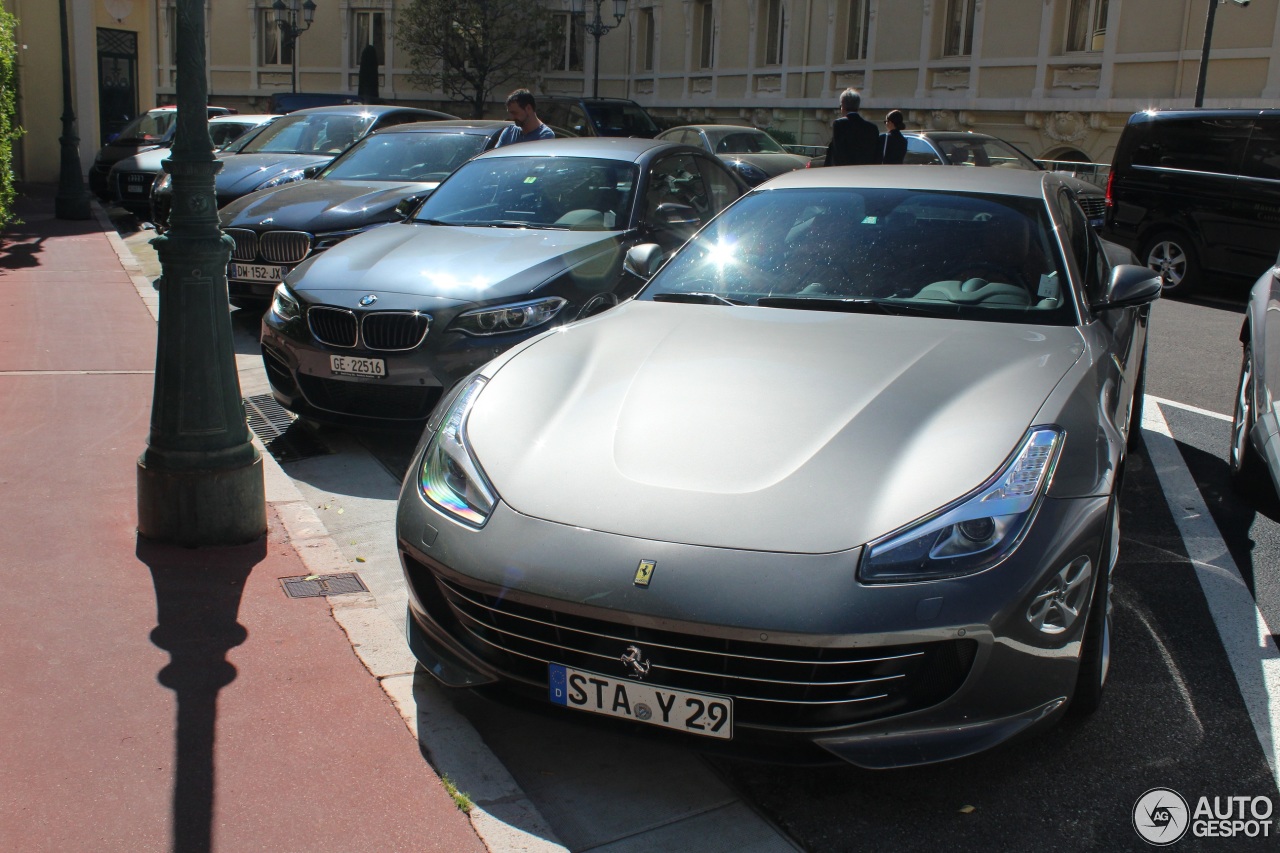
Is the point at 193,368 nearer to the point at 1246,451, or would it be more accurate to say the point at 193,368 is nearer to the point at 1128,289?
the point at 1128,289

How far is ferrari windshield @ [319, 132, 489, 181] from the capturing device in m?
9.81

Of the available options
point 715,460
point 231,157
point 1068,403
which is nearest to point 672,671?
point 715,460

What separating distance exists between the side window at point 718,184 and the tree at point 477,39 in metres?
34.3

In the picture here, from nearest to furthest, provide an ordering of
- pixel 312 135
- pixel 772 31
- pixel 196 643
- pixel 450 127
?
pixel 196 643 → pixel 450 127 → pixel 312 135 → pixel 772 31

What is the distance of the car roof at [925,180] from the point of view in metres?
4.82

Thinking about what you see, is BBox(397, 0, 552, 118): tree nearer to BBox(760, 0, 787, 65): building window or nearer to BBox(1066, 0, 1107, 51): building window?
BBox(760, 0, 787, 65): building window

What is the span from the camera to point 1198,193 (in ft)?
41.2

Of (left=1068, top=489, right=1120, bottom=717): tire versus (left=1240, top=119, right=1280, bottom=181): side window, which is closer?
(left=1068, top=489, right=1120, bottom=717): tire

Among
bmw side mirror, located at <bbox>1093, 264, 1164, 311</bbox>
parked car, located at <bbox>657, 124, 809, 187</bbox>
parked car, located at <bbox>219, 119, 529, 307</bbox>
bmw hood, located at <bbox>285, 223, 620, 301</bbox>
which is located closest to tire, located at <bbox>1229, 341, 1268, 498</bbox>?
bmw side mirror, located at <bbox>1093, 264, 1164, 311</bbox>

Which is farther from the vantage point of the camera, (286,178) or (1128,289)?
→ (286,178)

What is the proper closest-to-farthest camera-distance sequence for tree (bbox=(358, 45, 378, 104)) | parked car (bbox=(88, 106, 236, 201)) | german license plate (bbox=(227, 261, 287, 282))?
german license plate (bbox=(227, 261, 287, 282))
parked car (bbox=(88, 106, 236, 201))
tree (bbox=(358, 45, 378, 104))

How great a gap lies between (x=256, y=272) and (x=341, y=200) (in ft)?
2.78

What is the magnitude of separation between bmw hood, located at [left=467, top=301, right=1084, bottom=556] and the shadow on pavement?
106 centimetres

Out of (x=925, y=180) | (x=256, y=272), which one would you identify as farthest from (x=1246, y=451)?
(x=256, y=272)
